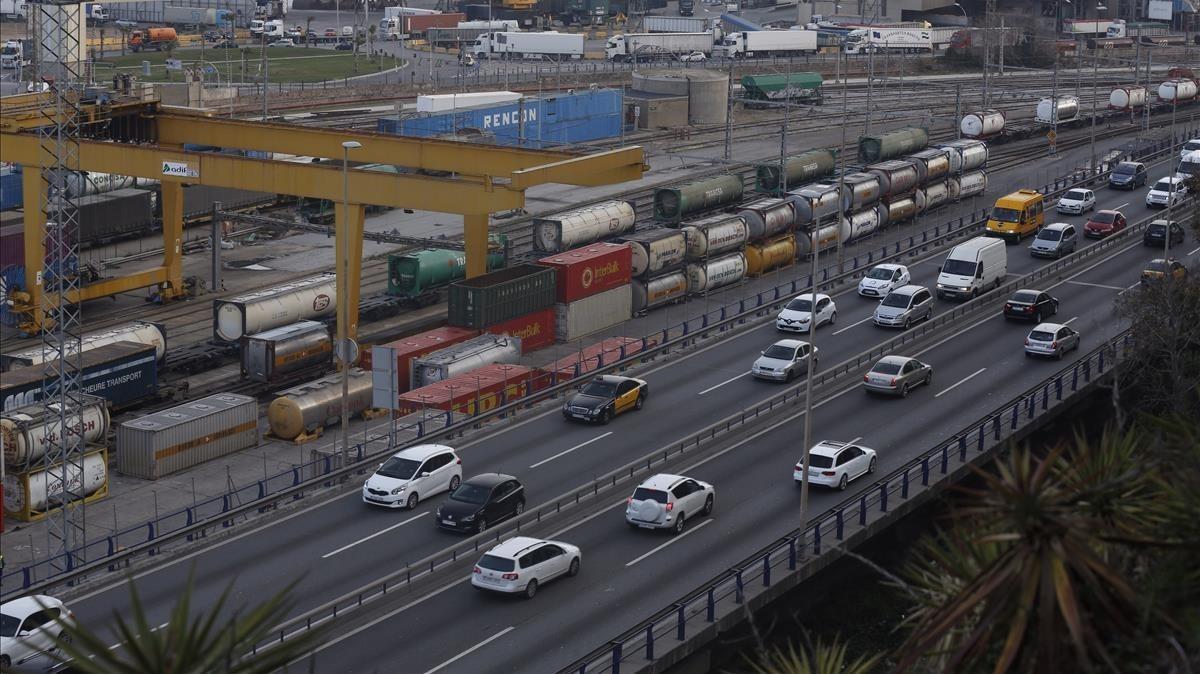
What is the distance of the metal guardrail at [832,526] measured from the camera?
2720cm

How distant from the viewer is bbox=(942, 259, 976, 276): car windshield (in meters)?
54.5

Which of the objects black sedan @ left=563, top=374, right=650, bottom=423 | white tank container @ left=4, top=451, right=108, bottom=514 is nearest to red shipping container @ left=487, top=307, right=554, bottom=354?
black sedan @ left=563, top=374, right=650, bottom=423

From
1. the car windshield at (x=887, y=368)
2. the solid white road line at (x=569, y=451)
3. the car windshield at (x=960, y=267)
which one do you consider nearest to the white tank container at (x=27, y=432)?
the solid white road line at (x=569, y=451)

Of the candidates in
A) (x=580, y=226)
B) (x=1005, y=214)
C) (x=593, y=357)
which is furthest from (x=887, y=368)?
(x=1005, y=214)

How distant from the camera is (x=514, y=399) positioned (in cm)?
4372

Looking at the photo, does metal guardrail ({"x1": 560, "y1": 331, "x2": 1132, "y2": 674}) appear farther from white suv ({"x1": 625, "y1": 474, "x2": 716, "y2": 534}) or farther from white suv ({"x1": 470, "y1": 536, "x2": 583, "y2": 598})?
white suv ({"x1": 470, "y1": 536, "x2": 583, "y2": 598})

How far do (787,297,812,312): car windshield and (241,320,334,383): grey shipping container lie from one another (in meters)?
14.8

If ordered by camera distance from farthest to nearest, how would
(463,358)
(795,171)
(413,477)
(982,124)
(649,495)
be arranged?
(982,124)
(795,171)
(463,358)
(413,477)
(649,495)

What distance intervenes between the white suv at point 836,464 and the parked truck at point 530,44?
10513cm

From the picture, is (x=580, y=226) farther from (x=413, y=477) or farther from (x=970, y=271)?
(x=413, y=477)

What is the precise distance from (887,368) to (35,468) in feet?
73.1

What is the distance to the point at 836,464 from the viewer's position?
36188 millimetres

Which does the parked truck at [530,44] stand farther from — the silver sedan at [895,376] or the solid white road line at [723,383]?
the silver sedan at [895,376]

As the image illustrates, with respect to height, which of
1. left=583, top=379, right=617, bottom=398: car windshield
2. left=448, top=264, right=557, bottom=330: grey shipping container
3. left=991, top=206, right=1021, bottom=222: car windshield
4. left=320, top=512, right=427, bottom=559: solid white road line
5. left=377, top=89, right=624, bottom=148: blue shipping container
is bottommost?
left=320, top=512, right=427, bottom=559: solid white road line
